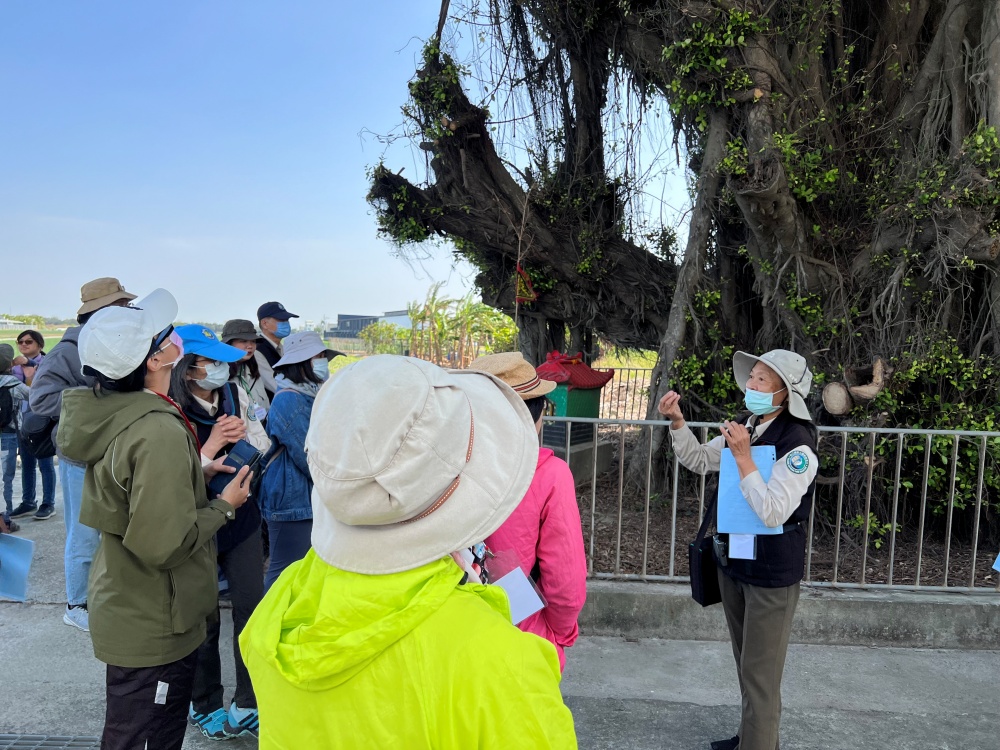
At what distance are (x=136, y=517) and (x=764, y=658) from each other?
8.03ft

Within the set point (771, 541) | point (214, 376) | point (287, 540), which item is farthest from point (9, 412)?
point (771, 541)

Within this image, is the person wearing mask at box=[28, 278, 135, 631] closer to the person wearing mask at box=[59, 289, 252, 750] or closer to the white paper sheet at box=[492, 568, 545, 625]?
the person wearing mask at box=[59, 289, 252, 750]

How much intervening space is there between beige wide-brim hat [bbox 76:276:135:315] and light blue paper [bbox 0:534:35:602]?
2.00m

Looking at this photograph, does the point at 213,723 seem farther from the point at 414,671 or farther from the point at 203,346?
the point at 414,671

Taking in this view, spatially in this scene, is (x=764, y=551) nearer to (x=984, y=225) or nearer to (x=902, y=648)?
(x=902, y=648)

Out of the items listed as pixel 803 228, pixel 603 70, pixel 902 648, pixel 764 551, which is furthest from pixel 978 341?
pixel 603 70

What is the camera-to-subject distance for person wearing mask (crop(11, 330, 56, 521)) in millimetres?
6977

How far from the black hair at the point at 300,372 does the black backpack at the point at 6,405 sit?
4905mm

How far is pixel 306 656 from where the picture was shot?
114 cm

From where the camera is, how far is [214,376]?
322 centimetres

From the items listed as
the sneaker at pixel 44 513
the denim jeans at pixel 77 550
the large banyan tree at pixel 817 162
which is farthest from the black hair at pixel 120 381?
the sneaker at pixel 44 513

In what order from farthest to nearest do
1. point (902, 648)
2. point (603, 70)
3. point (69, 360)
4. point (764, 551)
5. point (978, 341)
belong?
point (603, 70), point (978, 341), point (69, 360), point (902, 648), point (764, 551)

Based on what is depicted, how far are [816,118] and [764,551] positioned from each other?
14.8 feet

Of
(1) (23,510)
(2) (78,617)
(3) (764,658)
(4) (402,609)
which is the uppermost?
(4) (402,609)
